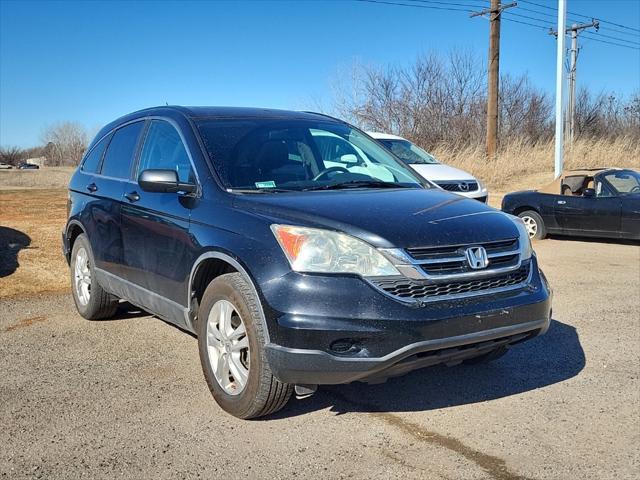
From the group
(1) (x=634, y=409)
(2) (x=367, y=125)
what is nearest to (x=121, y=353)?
(1) (x=634, y=409)

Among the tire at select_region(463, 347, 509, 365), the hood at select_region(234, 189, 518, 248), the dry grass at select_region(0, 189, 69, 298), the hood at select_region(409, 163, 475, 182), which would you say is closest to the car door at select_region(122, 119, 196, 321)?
the hood at select_region(234, 189, 518, 248)

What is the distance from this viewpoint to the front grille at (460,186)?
36.2ft

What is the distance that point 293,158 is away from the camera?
15.5ft

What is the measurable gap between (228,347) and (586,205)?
32.0ft

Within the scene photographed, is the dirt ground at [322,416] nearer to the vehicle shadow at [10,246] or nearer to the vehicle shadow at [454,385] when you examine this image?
the vehicle shadow at [454,385]

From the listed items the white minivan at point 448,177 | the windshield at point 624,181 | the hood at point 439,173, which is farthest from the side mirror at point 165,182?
the windshield at point 624,181

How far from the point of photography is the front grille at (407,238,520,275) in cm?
351

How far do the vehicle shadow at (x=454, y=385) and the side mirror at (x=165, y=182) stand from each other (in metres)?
1.56

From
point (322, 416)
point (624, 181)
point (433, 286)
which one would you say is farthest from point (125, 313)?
point (624, 181)

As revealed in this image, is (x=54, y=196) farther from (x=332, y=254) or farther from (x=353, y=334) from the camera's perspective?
(x=353, y=334)

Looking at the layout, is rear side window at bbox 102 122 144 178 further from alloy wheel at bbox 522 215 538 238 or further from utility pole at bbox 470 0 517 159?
utility pole at bbox 470 0 517 159

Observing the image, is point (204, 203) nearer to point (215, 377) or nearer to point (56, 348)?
point (215, 377)

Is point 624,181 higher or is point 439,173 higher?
point 439,173

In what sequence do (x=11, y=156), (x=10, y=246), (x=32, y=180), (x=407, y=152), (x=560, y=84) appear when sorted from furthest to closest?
(x=11, y=156)
(x=32, y=180)
(x=560, y=84)
(x=407, y=152)
(x=10, y=246)
